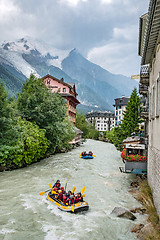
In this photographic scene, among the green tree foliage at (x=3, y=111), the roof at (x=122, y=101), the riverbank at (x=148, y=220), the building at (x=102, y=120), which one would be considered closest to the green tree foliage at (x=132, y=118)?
the riverbank at (x=148, y=220)

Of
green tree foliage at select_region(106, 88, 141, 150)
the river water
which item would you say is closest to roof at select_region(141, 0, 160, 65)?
the river water

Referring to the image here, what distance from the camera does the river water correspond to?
10047mm

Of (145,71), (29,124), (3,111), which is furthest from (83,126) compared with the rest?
(145,71)

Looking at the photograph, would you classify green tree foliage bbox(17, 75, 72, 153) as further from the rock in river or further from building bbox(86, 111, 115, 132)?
building bbox(86, 111, 115, 132)

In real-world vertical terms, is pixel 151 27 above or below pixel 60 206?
above

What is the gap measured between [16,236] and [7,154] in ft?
39.6

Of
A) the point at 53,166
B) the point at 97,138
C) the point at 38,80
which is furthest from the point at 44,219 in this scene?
the point at 97,138

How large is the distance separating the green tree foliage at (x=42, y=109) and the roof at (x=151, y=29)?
1640 centimetres

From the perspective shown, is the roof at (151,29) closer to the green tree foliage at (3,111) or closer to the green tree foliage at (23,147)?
the green tree foliage at (3,111)

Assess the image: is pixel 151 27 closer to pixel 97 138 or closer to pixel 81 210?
pixel 81 210

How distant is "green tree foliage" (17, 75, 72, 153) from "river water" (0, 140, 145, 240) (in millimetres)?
8341

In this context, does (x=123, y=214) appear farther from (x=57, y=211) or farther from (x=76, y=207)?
(x=57, y=211)

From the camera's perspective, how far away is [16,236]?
9680mm

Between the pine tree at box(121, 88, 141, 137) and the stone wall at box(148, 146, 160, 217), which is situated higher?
the pine tree at box(121, 88, 141, 137)
